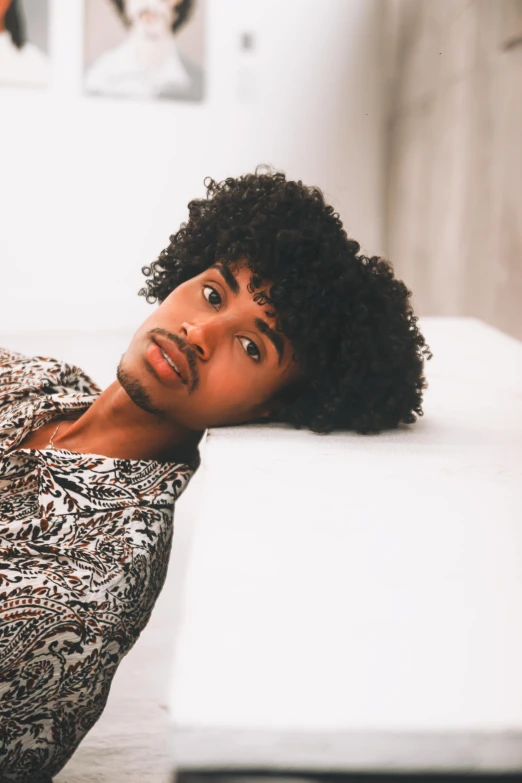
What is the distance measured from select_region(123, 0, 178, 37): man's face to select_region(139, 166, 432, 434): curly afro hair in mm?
3300

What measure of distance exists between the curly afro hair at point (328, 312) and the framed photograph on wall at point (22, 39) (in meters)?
3.27

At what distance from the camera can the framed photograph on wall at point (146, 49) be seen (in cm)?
452

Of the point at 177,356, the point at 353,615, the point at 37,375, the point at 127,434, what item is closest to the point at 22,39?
the point at 37,375

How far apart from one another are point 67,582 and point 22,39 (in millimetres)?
3886

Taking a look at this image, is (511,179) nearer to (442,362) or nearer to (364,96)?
(442,362)

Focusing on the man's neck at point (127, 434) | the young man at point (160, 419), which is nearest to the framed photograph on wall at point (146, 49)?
the young man at point (160, 419)

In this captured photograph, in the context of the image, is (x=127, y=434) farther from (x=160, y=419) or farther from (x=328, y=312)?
(x=328, y=312)

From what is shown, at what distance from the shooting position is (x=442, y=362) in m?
2.01

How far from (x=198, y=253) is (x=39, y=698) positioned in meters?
0.95

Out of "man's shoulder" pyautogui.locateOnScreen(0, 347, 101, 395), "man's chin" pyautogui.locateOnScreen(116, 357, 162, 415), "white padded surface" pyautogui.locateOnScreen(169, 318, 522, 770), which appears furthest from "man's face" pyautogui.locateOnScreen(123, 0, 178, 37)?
"white padded surface" pyautogui.locateOnScreen(169, 318, 522, 770)

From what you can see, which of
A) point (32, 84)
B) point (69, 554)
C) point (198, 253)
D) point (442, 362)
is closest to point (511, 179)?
point (442, 362)

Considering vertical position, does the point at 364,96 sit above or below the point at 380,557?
above

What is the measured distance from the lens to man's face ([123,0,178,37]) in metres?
4.53

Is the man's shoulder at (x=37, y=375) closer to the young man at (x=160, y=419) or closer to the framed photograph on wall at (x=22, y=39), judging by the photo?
the young man at (x=160, y=419)
